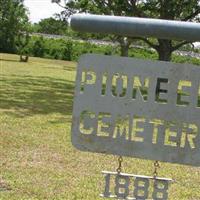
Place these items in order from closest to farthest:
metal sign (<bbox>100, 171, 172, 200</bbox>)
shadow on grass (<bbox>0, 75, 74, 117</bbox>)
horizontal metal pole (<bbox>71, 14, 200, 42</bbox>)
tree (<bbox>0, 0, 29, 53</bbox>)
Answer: horizontal metal pole (<bbox>71, 14, 200, 42</bbox>), metal sign (<bbox>100, 171, 172, 200</bbox>), shadow on grass (<bbox>0, 75, 74, 117</bbox>), tree (<bbox>0, 0, 29, 53</bbox>)

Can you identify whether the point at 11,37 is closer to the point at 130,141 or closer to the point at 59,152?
the point at 59,152

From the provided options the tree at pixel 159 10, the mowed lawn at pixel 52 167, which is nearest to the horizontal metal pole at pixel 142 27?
the mowed lawn at pixel 52 167

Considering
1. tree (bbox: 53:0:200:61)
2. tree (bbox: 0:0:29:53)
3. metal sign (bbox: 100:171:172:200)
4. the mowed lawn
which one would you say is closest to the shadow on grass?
the mowed lawn

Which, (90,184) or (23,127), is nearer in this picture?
(90,184)

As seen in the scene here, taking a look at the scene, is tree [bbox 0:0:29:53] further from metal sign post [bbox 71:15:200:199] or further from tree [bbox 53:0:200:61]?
metal sign post [bbox 71:15:200:199]

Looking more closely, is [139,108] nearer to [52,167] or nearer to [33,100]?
[52,167]

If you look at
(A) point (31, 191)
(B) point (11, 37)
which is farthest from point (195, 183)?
(B) point (11, 37)

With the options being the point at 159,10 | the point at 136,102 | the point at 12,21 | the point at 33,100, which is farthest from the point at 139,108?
the point at 12,21

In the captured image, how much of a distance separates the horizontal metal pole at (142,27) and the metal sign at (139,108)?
0.09 m

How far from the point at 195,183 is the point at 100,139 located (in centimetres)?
395

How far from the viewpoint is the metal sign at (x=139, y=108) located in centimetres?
171

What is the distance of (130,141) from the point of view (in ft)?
5.75

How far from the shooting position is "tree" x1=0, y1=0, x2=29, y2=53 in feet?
125

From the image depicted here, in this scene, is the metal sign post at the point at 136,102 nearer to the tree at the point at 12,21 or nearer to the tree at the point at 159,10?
the tree at the point at 159,10
